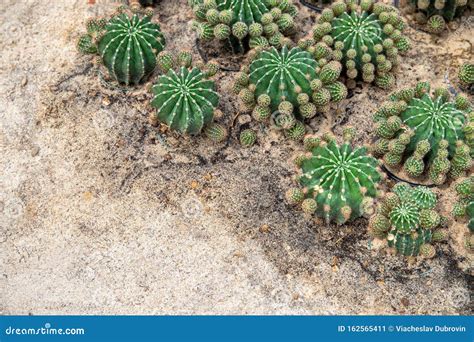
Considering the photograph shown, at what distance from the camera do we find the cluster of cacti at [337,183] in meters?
5.72

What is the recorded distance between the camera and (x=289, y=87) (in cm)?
624

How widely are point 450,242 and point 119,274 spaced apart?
3237mm

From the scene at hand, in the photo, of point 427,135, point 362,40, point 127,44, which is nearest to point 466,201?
point 427,135

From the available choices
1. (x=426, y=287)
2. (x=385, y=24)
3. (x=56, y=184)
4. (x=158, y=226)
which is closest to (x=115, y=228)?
(x=158, y=226)

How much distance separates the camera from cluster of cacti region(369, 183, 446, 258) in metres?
5.57

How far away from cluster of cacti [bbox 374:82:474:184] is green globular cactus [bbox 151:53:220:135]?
1784mm

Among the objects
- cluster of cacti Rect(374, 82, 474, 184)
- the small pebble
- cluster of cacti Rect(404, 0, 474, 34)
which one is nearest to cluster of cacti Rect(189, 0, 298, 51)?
cluster of cacti Rect(374, 82, 474, 184)

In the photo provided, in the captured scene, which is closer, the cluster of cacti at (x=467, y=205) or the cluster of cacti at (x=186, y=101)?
the cluster of cacti at (x=467, y=205)

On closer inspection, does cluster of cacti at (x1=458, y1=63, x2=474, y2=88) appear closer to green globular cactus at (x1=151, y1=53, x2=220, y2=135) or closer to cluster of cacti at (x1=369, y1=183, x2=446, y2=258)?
cluster of cacti at (x1=369, y1=183, x2=446, y2=258)

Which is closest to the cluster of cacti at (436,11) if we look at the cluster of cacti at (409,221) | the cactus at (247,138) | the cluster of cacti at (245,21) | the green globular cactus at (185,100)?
the cluster of cacti at (245,21)

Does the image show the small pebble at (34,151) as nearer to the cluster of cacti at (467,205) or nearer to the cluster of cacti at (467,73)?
the cluster of cacti at (467,205)

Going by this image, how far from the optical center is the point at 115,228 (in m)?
6.05

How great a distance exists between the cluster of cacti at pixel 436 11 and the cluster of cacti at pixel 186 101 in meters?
2.84

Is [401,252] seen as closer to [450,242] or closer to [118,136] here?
[450,242]
